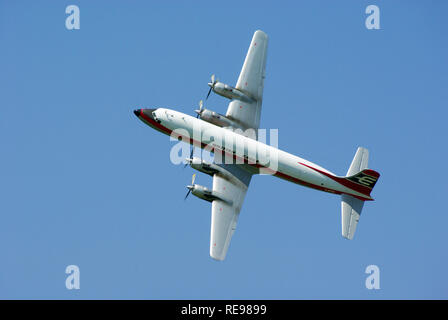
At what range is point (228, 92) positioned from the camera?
225ft

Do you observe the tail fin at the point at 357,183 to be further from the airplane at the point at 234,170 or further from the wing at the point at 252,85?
the wing at the point at 252,85

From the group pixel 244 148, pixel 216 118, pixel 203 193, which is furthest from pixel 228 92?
pixel 203 193

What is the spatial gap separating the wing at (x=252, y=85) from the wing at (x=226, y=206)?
5703 millimetres

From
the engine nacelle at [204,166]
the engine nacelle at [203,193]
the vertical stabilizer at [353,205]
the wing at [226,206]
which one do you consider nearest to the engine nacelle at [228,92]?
the wing at [226,206]

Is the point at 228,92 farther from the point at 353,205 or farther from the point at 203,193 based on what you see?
the point at 353,205

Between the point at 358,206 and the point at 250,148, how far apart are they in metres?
12.9

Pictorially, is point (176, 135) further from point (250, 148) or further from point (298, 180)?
point (298, 180)

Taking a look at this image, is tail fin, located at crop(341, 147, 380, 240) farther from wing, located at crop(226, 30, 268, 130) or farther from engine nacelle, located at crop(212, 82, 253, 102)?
engine nacelle, located at crop(212, 82, 253, 102)

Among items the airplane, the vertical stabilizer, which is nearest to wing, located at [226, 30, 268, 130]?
the airplane

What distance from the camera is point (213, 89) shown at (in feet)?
225

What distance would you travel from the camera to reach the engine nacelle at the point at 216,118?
67.5 metres

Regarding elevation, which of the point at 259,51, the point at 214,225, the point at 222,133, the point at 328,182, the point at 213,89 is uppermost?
the point at 259,51

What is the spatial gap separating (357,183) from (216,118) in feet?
54.0

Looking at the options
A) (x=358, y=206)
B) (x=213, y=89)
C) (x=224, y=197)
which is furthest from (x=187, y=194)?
(x=358, y=206)
